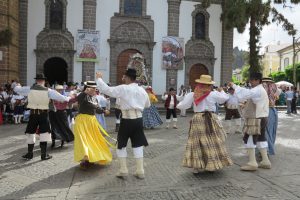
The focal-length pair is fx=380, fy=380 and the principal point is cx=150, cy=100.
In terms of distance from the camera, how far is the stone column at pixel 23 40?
22.0 metres

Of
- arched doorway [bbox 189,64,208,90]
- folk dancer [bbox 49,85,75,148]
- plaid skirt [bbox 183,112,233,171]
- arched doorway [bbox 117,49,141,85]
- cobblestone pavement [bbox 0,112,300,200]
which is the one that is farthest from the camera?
arched doorway [bbox 189,64,208,90]

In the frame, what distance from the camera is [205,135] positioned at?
641 cm

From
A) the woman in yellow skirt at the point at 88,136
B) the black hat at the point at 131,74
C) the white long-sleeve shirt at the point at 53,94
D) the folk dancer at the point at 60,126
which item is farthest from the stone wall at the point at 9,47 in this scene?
the black hat at the point at 131,74

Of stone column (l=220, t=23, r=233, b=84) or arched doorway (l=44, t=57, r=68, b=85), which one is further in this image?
stone column (l=220, t=23, r=233, b=84)

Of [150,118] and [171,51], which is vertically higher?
[171,51]

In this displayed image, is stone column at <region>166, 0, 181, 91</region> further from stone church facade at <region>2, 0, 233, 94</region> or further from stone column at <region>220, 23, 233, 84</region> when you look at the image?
stone column at <region>220, 23, 233, 84</region>

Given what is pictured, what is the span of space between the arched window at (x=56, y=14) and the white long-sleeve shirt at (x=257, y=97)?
1808cm

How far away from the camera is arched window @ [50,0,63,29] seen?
22.8 m

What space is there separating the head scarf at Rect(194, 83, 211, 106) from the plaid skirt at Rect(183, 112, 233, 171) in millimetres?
258

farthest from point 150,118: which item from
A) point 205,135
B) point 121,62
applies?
point 121,62

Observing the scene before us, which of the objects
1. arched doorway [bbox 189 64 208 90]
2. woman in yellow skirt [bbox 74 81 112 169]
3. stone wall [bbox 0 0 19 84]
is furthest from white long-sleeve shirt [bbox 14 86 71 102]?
arched doorway [bbox 189 64 208 90]

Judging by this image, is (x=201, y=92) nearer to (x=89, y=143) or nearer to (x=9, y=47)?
(x=89, y=143)

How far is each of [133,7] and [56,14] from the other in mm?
4775

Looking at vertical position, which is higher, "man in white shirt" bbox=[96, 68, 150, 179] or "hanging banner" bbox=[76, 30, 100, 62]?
"hanging banner" bbox=[76, 30, 100, 62]
